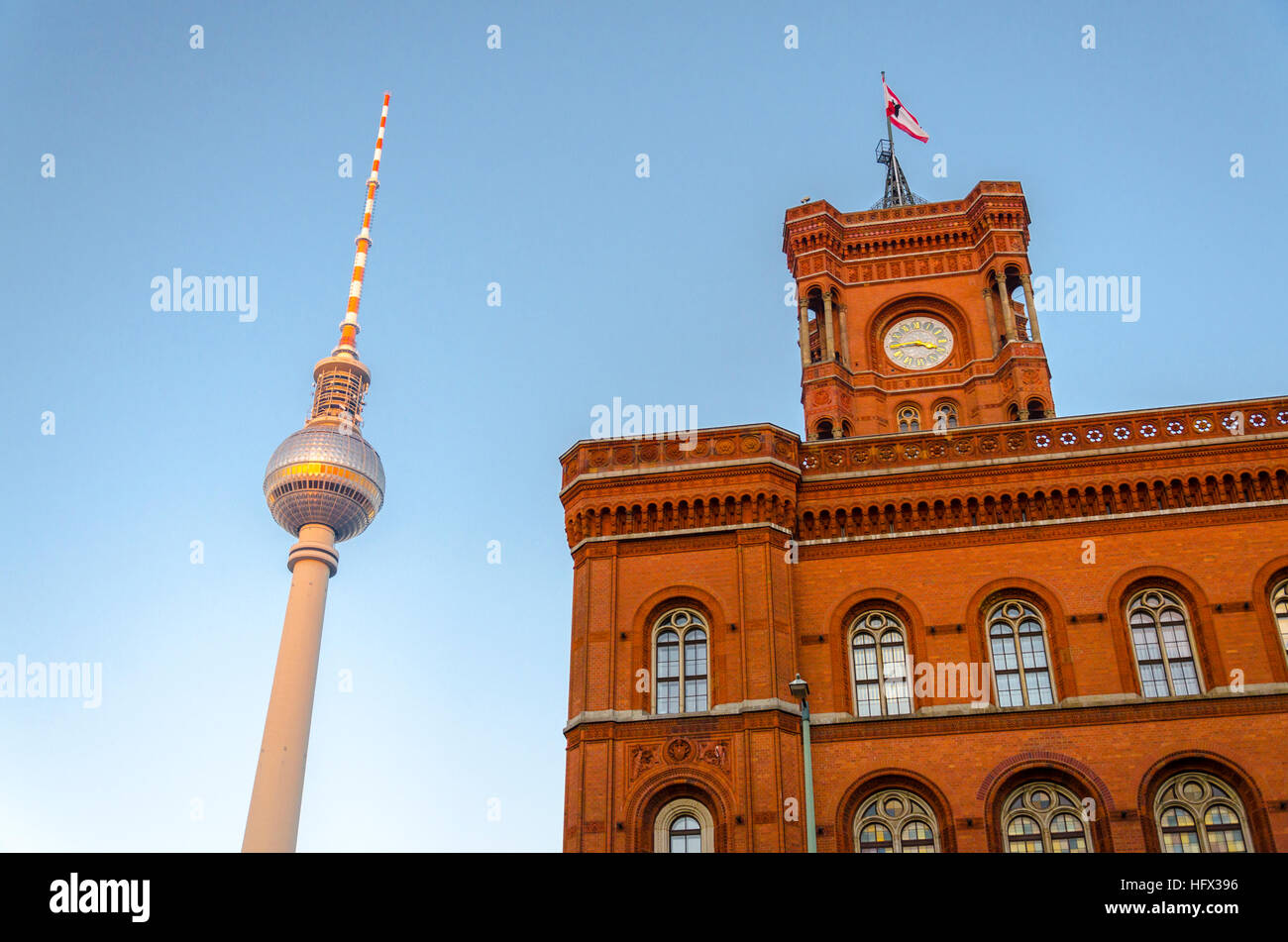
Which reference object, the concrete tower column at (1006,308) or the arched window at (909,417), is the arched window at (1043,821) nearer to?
the arched window at (909,417)

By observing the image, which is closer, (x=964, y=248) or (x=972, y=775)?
(x=972, y=775)

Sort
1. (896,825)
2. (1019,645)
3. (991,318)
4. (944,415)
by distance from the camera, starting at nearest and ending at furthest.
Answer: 1. (896,825)
2. (1019,645)
3. (944,415)
4. (991,318)

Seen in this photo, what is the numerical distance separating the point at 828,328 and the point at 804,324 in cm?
142

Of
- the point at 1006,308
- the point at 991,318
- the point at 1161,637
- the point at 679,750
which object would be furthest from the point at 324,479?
the point at 1161,637

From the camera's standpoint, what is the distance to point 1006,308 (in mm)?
47156

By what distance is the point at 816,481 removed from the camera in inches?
1298

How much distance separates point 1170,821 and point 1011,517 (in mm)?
8406

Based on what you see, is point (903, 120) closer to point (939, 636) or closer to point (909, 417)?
point (909, 417)

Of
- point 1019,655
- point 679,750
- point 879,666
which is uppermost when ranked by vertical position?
point 1019,655

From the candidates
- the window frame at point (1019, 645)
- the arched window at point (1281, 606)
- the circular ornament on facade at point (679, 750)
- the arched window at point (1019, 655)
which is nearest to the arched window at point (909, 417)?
the window frame at point (1019, 645)
